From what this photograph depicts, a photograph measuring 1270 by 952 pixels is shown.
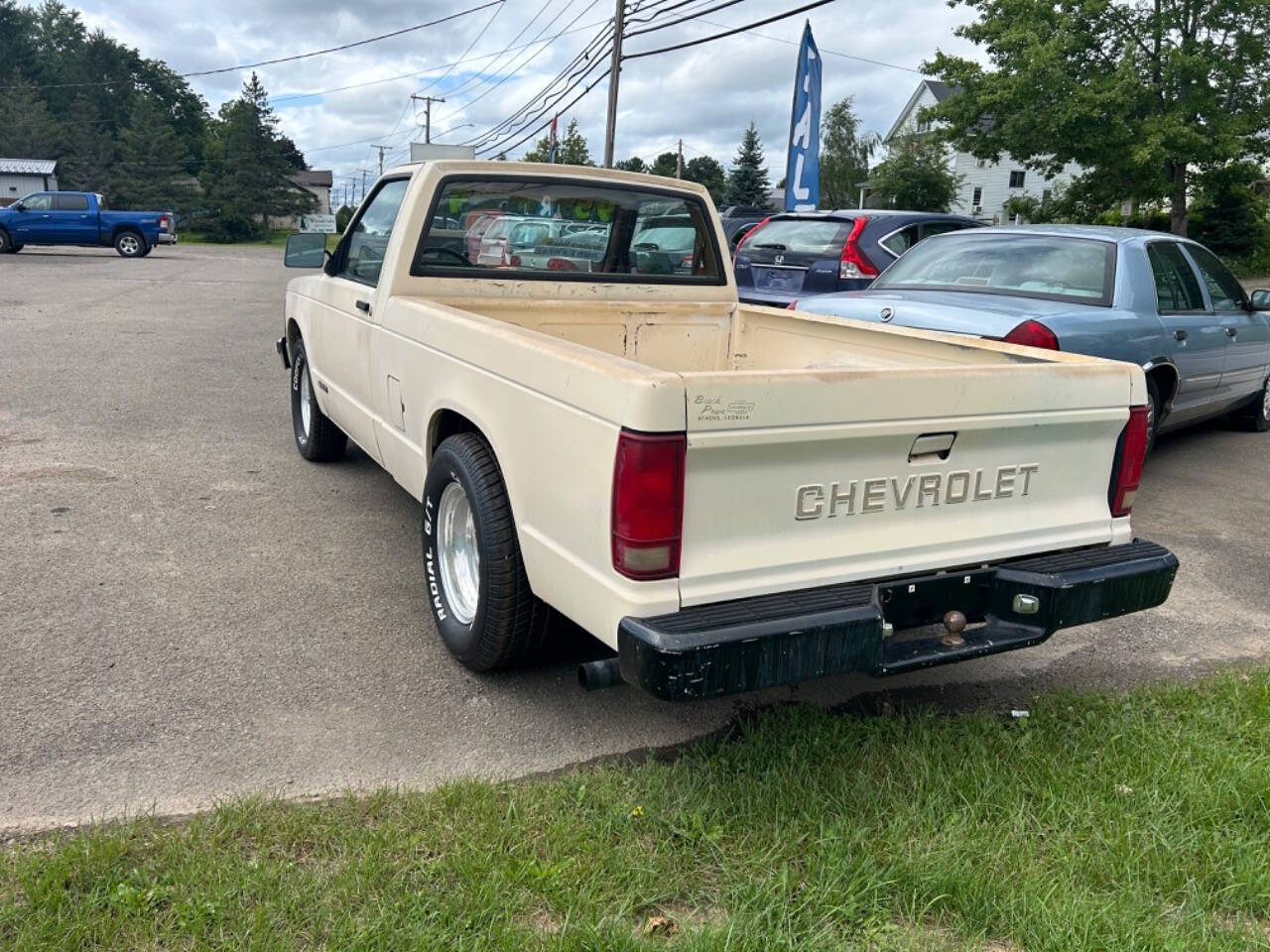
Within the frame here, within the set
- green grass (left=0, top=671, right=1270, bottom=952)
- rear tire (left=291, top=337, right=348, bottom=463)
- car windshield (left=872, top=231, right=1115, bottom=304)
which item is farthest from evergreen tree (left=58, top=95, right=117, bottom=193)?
green grass (left=0, top=671, right=1270, bottom=952)

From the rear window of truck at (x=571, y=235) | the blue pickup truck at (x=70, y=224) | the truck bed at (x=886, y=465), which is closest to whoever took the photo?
the truck bed at (x=886, y=465)

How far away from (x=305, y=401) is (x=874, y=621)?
15.3 feet

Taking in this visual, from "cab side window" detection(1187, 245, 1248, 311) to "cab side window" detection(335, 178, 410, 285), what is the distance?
5160 mm

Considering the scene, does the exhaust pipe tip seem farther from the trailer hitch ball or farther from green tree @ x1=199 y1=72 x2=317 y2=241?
green tree @ x1=199 y1=72 x2=317 y2=241

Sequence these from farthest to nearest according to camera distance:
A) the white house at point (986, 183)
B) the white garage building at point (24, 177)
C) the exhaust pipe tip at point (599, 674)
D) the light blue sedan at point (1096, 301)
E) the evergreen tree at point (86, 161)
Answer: the evergreen tree at point (86, 161), the white garage building at point (24, 177), the white house at point (986, 183), the light blue sedan at point (1096, 301), the exhaust pipe tip at point (599, 674)

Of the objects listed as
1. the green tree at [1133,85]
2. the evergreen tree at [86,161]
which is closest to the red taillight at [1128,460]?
the green tree at [1133,85]

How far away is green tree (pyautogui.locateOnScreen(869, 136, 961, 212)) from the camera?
43.1 m

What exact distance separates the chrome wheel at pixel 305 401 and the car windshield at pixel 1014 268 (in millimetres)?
3687

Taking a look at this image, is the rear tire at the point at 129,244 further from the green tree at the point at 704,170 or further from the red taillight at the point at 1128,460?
the green tree at the point at 704,170

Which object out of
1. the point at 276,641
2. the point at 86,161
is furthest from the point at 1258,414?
the point at 86,161

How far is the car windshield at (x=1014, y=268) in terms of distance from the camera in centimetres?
596

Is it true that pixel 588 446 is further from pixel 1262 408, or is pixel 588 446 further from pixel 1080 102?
pixel 1080 102

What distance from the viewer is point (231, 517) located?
5.23 metres

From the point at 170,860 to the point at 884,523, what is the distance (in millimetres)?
2038
